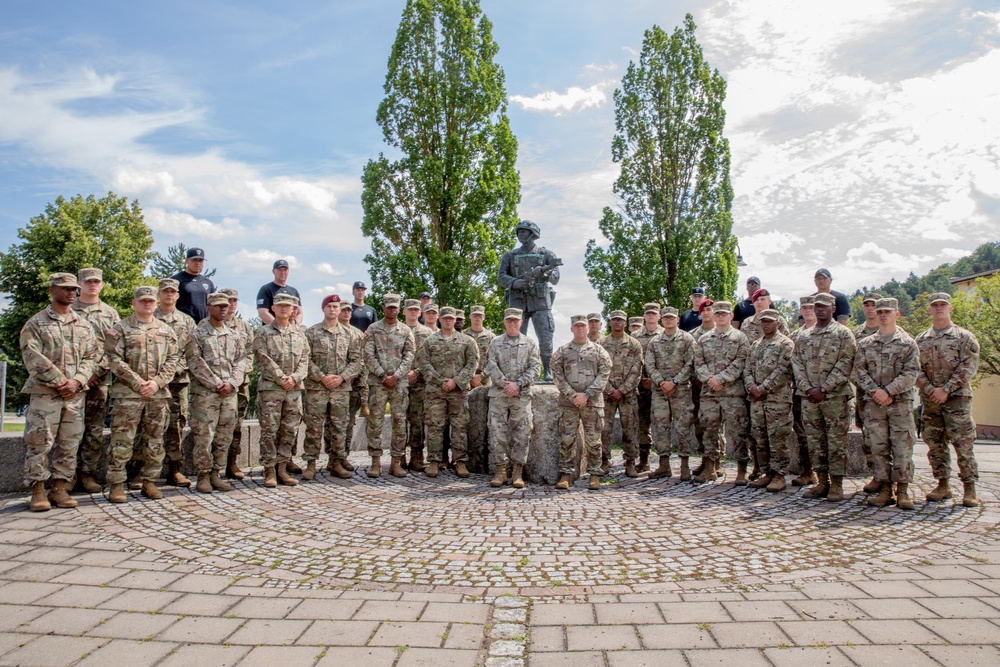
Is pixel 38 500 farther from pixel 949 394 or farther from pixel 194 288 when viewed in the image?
pixel 949 394

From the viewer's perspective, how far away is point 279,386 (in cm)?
776

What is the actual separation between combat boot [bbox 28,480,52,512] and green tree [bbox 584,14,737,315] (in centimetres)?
1505

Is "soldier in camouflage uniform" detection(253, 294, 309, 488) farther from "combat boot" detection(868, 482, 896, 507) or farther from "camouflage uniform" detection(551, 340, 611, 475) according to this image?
"combat boot" detection(868, 482, 896, 507)

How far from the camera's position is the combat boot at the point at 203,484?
7184 millimetres

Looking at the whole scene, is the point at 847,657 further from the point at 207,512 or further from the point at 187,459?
the point at 187,459

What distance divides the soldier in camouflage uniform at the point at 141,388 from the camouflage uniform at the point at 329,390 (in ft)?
5.50

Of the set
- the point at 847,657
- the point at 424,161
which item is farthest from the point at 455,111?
the point at 847,657

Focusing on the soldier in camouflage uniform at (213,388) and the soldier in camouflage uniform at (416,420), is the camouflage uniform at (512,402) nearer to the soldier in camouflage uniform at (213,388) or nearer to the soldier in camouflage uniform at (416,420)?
the soldier in camouflage uniform at (416,420)

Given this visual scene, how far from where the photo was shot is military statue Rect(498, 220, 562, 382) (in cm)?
998

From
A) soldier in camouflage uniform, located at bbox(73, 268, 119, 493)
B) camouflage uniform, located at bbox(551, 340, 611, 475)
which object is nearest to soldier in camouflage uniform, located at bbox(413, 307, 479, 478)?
camouflage uniform, located at bbox(551, 340, 611, 475)

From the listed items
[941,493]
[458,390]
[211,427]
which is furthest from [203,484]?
[941,493]

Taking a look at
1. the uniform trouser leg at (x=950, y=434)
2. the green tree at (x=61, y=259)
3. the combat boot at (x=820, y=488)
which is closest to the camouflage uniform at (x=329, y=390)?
the combat boot at (x=820, y=488)

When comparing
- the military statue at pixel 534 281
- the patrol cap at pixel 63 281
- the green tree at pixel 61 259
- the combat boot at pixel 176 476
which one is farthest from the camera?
the green tree at pixel 61 259

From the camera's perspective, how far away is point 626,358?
29.6ft
